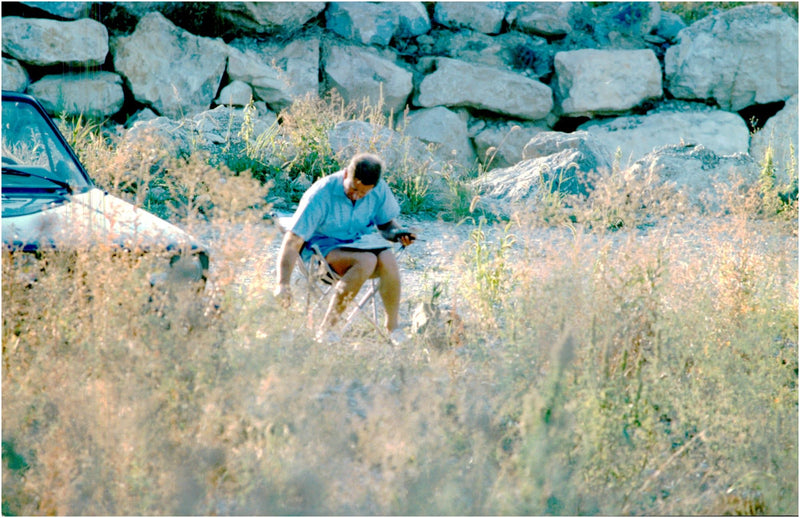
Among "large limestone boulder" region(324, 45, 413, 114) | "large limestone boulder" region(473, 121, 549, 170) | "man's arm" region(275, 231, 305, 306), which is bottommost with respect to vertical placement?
"large limestone boulder" region(473, 121, 549, 170)

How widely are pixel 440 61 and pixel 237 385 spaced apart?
911 centimetres

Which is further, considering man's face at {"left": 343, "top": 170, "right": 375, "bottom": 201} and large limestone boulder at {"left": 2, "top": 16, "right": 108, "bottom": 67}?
large limestone boulder at {"left": 2, "top": 16, "right": 108, "bottom": 67}

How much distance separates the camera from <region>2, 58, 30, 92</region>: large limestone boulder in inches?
360

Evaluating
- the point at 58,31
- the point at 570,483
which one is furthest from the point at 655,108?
the point at 570,483

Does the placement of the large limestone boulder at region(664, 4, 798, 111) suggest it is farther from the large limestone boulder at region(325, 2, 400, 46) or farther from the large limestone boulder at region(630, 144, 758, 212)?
the large limestone boulder at region(325, 2, 400, 46)

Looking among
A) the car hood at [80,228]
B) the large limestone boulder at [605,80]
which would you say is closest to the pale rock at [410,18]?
the large limestone boulder at [605,80]

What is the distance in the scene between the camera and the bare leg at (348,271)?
4324mm

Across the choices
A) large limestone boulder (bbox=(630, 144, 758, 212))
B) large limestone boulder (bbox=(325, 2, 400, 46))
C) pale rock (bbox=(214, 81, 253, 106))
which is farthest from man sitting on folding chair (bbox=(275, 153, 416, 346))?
large limestone boulder (bbox=(325, 2, 400, 46))

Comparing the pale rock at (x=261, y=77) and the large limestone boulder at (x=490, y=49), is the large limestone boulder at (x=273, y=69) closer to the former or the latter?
the pale rock at (x=261, y=77)

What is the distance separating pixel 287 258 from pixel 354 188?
53 centimetres

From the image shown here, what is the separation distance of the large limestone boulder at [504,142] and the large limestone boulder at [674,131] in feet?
2.90

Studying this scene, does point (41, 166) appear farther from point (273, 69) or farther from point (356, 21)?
point (356, 21)

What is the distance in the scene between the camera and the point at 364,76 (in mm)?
10805

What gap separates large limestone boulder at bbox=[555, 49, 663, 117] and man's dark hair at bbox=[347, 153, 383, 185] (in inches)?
302
